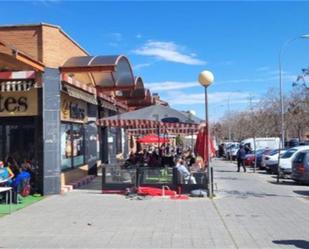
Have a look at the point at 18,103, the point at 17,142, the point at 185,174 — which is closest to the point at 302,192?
the point at 185,174

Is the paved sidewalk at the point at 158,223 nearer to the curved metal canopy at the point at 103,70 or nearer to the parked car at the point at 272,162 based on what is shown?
the curved metal canopy at the point at 103,70

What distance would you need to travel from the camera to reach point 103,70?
1856 centimetres

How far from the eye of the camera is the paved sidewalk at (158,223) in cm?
974

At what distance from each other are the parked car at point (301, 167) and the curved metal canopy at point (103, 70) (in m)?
7.59

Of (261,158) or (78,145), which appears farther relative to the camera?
(261,158)

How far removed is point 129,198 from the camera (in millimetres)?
16469

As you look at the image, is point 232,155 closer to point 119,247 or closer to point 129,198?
point 129,198

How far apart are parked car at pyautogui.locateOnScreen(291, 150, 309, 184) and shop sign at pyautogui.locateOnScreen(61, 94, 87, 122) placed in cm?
881

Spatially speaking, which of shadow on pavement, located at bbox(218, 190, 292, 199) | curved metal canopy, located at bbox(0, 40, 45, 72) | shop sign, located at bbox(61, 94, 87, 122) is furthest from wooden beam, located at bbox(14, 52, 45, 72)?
shadow on pavement, located at bbox(218, 190, 292, 199)

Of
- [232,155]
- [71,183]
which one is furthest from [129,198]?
[232,155]

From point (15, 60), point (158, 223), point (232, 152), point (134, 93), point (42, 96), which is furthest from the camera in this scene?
point (232, 152)

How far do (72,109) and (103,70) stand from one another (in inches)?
117

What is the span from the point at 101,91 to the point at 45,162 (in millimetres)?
8366

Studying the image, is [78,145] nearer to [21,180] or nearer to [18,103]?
[18,103]
